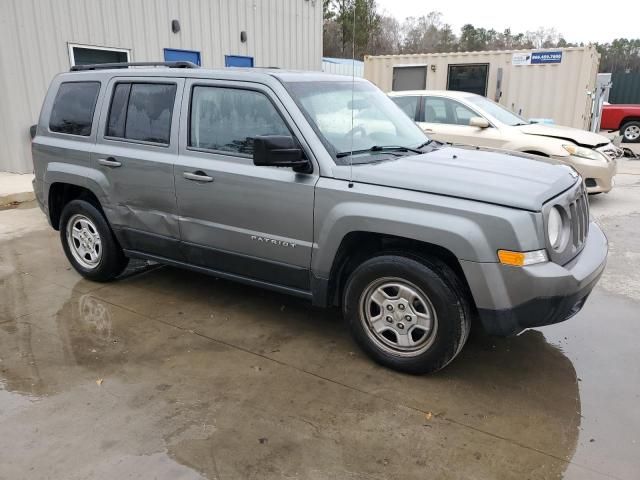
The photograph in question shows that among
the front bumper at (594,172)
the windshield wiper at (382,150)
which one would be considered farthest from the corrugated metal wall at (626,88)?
the windshield wiper at (382,150)

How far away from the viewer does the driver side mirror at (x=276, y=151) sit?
3.44 m

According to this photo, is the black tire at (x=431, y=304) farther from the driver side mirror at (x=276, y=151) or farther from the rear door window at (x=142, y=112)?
the rear door window at (x=142, y=112)

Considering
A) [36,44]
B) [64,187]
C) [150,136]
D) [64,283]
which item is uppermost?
[36,44]

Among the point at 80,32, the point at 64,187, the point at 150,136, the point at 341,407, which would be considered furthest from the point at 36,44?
the point at 341,407

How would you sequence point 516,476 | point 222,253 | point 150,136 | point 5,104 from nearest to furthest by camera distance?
1. point 516,476
2. point 222,253
3. point 150,136
4. point 5,104

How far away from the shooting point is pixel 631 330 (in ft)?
13.9

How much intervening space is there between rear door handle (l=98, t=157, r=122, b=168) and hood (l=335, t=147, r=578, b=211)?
209 centimetres

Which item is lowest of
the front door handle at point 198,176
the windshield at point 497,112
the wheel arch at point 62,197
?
the wheel arch at point 62,197

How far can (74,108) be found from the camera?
4969mm

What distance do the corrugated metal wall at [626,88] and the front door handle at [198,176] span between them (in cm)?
2572

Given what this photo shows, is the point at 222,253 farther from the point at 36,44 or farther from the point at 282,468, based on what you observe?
the point at 36,44

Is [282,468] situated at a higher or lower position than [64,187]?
lower

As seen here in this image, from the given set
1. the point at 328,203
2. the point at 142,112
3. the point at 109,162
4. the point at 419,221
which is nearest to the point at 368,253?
the point at 328,203

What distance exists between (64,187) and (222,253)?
2.07m
